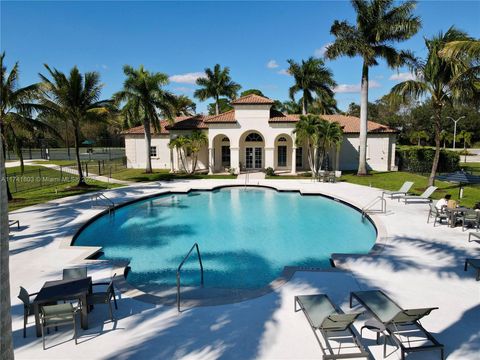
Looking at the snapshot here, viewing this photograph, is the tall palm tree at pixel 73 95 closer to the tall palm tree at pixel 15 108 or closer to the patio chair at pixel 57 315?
the tall palm tree at pixel 15 108

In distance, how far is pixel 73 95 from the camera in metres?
22.2

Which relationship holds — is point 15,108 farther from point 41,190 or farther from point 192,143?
point 192,143

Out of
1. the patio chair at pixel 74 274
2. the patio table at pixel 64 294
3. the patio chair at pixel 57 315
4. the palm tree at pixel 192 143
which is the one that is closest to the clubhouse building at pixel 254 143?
the palm tree at pixel 192 143

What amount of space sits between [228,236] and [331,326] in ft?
29.7

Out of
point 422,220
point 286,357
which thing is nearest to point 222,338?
point 286,357

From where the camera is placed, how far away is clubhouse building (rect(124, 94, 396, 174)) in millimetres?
31750

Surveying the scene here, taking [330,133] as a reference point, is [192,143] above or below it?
below

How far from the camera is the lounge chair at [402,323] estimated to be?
5660 mm

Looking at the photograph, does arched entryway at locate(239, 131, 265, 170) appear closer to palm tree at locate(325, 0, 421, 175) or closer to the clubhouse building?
the clubhouse building

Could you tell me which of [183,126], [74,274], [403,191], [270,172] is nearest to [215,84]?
[183,126]

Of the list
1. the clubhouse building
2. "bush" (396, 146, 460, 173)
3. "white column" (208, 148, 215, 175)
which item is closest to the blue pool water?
"white column" (208, 148, 215, 175)

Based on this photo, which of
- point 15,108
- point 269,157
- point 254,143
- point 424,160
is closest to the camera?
point 15,108

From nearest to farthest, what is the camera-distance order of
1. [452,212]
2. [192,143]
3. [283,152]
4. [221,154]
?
[452,212] < [192,143] < [283,152] < [221,154]

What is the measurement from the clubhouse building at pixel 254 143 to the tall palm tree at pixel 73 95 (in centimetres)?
1111
